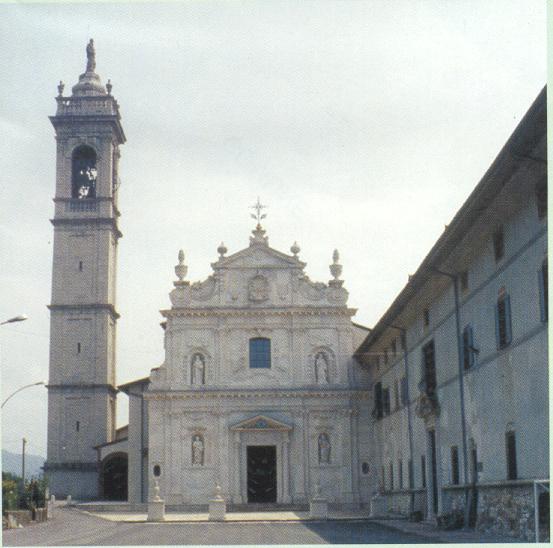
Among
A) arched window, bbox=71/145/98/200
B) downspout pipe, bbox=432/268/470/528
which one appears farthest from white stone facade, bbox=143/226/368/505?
downspout pipe, bbox=432/268/470/528

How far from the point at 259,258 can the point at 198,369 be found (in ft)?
20.6

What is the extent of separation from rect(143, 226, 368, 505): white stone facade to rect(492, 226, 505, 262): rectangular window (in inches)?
1022

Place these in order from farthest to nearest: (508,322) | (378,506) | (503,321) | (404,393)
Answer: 1. (378,506)
2. (404,393)
3. (503,321)
4. (508,322)

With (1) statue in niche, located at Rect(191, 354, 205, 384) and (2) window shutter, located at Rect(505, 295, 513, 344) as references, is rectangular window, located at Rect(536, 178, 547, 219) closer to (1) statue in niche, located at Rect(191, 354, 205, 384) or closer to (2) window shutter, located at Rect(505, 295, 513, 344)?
(2) window shutter, located at Rect(505, 295, 513, 344)

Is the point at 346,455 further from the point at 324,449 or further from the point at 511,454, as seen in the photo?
the point at 511,454

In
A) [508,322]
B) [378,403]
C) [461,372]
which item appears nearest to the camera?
[508,322]

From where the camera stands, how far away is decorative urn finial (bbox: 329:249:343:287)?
4819 cm

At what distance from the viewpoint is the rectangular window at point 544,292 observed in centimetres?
1803

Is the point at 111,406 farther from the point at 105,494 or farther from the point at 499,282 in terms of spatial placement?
the point at 499,282

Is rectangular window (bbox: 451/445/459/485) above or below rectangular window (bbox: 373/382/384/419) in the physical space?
below

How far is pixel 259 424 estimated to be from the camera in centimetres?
4675

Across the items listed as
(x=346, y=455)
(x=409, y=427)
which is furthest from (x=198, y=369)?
(x=409, y=427)

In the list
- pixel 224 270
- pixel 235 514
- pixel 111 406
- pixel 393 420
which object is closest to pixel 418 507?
pixel 393 420

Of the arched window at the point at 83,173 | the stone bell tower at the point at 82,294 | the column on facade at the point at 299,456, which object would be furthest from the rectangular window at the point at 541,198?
the arched window at the point at 83,173
